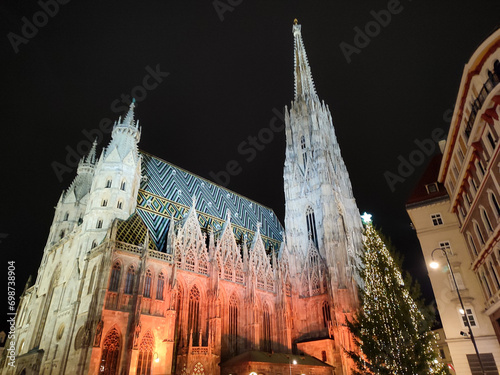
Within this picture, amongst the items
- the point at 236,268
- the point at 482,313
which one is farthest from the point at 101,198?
the point at 482,313

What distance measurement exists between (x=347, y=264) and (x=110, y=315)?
28442 millimetres

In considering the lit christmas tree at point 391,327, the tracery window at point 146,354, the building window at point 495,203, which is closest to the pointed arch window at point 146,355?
the tracery window at point 146,354

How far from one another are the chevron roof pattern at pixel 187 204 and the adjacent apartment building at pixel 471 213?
2543cm

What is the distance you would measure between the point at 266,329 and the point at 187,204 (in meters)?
18.9

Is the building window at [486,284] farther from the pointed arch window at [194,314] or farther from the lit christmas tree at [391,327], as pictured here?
the pointed arch window at [194,314]

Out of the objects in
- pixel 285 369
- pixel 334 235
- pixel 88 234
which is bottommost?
pixel 285 369

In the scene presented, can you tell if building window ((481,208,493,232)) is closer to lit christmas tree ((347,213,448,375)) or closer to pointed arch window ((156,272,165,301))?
lit christmas tree ((347,213,448,375))

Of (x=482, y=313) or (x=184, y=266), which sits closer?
(x=482, y=313)

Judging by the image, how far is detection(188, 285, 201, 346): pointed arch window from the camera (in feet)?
108

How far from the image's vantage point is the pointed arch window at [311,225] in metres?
48.0

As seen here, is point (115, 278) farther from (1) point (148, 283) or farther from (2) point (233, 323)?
(2) point (233, 323)

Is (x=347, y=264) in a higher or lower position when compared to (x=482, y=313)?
higher

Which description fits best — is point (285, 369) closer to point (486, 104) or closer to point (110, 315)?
point (110, 315)

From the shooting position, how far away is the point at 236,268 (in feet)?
131
